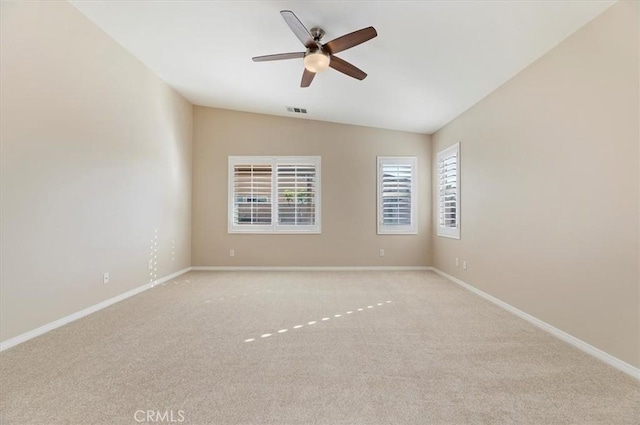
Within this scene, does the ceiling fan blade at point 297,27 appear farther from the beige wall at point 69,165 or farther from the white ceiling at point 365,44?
the beige wall at point 69,165

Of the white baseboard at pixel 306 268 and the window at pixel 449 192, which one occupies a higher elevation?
the window at pixel 449 192

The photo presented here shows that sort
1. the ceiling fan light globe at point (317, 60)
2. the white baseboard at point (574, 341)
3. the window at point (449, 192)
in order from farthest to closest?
the window at point (449, 192) → the ceiling fan light globe at point (317, 60) → the white baseboard at point (574, 341)

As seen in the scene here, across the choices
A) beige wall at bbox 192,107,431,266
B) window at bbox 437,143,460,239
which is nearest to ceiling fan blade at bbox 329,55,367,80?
window at bbox 437,143,460,239

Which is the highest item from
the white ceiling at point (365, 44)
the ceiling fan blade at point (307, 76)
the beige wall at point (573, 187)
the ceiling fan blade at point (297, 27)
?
the white ceiling at point (365, 44)

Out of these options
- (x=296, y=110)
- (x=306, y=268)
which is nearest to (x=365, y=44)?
(x=296, y=110)

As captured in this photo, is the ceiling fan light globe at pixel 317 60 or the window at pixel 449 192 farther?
the window at pixel 449 192

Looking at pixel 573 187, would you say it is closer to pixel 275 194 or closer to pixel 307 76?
pixel 307 76

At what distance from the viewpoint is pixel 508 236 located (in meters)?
3.52

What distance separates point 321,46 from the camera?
280cm

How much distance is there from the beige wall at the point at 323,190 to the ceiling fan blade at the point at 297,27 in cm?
318

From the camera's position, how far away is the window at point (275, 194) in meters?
5.94

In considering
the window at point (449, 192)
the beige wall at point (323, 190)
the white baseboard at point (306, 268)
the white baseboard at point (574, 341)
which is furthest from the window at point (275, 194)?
the white baseboard at point (574, 341)

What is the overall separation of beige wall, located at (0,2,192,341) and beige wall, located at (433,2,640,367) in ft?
15.7

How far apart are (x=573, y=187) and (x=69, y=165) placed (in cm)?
485
